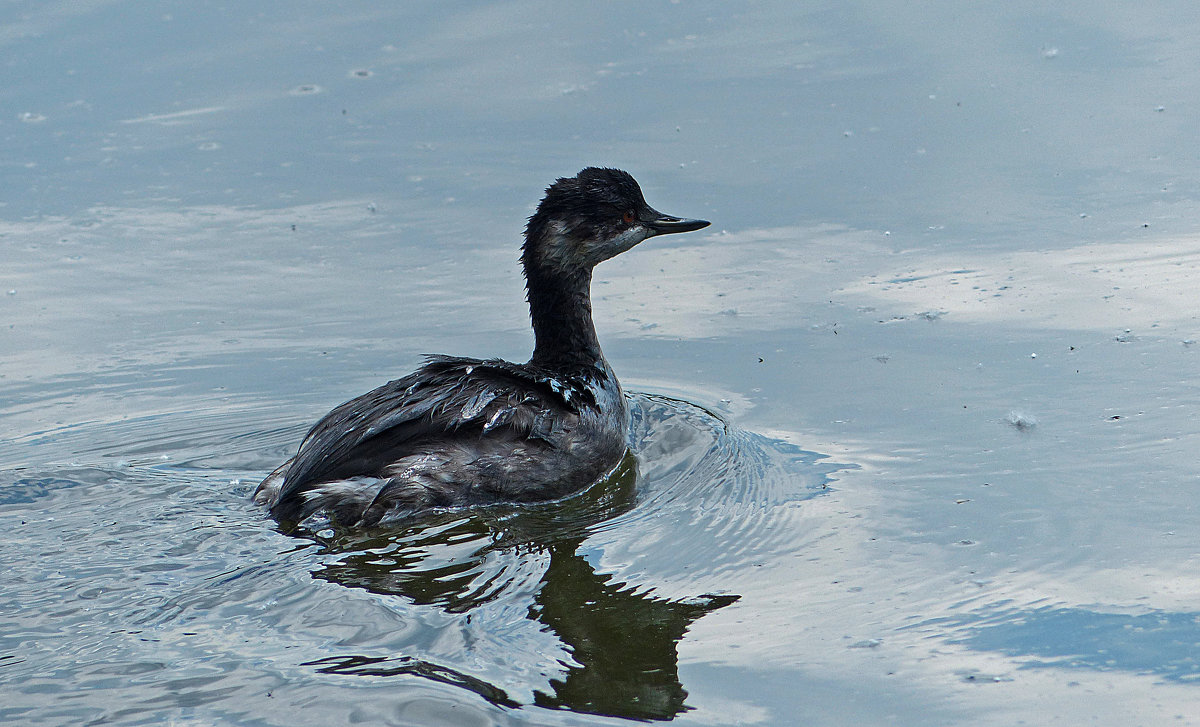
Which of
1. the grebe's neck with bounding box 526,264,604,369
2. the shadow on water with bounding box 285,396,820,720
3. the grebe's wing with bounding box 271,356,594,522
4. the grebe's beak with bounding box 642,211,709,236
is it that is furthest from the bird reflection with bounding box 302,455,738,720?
the grebe's beak with bounding box 642,211,709,236

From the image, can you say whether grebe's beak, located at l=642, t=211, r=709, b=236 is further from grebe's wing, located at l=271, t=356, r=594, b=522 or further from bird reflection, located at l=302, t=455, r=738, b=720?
bird reflection, located at l=302, t=455, r=738, b=720

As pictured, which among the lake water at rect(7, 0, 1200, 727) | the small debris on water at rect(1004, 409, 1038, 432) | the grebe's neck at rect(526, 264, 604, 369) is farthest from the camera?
the grebe's neck at rect(526, 264, 604, 369)

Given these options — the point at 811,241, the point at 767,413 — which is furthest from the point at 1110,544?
the point at 811,241

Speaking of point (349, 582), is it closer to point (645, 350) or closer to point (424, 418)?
point (424, 418)

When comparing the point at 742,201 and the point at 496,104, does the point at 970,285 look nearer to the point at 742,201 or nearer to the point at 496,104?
the point at 742,201

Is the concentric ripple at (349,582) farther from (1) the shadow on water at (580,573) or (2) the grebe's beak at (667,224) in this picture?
(2) the grebe's beak at (667,224)

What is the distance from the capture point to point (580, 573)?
19.3 feet

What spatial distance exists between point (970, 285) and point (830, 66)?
10.6 ft

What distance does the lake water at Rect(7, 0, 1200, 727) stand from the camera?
5016 millimetres

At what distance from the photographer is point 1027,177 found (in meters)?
9.17

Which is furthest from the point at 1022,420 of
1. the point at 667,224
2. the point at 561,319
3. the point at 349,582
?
the point at 349,582

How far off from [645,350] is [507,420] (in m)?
1.49

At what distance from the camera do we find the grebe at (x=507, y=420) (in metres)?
6.52

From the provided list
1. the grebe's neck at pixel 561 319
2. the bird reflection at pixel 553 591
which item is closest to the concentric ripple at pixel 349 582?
the bird reflection at pixel 553 591
